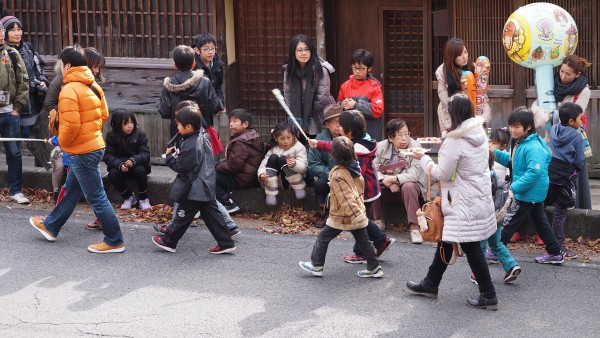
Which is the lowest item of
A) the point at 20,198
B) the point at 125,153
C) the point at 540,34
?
the point at 20,198

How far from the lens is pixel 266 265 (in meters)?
9.85

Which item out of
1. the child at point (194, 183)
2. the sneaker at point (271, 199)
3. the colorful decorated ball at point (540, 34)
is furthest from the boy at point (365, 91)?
the child at point (194, 183)

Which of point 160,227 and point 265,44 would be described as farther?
point 265,44

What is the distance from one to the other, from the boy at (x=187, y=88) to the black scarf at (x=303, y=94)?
3.20 feet

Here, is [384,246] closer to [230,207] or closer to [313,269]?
[313,269]

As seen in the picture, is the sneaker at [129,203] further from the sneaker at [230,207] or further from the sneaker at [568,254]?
the sneaker at [568,254]

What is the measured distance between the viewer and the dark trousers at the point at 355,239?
30.7 ft

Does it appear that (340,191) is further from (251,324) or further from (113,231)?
(113,231)

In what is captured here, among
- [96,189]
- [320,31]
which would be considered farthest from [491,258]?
[320,31]

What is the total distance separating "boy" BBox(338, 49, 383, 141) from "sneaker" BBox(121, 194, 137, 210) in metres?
2.47

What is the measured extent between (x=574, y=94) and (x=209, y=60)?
151 inches

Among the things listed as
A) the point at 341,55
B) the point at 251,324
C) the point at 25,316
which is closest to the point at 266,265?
the point at 251,324

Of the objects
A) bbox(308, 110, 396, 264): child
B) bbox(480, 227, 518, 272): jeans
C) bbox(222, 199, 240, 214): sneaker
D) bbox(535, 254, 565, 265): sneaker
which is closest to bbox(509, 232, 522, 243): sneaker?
bbox(535, 254, 565, 265): sneaker

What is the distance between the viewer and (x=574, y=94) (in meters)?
10.8
